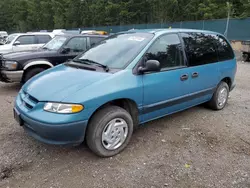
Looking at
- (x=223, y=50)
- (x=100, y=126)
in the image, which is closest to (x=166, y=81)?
(x=100, y=126)

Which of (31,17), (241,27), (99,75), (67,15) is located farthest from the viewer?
(31,17)

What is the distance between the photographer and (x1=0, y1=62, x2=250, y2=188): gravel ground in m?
2.65

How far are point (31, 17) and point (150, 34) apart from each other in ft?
205

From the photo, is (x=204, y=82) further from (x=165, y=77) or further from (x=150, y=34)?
(x=150, y=34)

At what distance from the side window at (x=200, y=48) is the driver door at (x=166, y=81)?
228 millimetres

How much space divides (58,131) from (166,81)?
71.9 inches

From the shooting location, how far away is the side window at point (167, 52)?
3.49m

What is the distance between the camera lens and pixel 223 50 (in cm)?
473

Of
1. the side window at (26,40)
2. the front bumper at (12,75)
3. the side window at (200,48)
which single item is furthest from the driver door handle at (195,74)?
the side window at (26,40)

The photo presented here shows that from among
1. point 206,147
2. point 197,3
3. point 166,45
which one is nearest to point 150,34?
point 166,45

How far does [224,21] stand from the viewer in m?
19.5

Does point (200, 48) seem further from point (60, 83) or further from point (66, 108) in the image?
point (66, 108)

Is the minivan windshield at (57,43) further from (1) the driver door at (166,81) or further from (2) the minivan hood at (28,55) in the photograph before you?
(1) the driver door at (166,81)

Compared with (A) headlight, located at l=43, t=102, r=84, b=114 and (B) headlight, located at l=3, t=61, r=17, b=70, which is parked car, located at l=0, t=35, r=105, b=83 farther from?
(A) headlight, located at l=43, t=102, r=84, b=114
